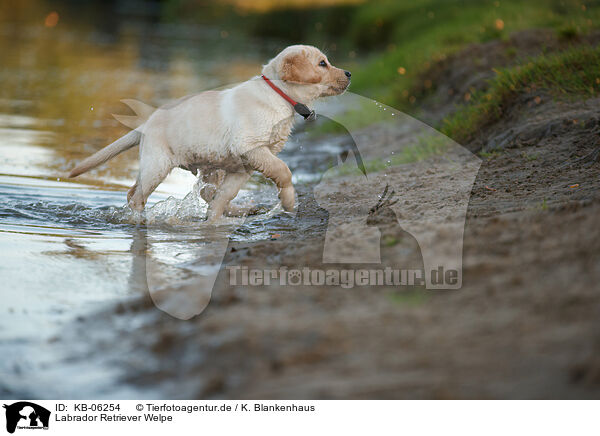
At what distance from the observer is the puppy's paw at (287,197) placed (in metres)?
5.35

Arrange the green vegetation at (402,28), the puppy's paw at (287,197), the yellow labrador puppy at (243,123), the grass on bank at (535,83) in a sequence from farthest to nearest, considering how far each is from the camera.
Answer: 1. the green vegetation at (402,28)
2. the grass on bank at (535,83)
3. the puppy's paw at (287,197)
4. the yellow labrador puppy at (243,123)

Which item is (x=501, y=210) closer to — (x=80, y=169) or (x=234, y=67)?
(x=80, y=169)

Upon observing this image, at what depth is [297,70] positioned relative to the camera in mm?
5191

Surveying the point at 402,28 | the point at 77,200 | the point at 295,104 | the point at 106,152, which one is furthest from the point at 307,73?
the point at 402,28

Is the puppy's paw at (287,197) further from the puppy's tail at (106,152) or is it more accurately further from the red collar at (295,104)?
the puppy's tail at (106,152)

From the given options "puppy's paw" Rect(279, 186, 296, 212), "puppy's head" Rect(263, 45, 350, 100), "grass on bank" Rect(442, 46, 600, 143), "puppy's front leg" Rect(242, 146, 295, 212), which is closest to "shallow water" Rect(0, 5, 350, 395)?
"puppy's paw" Rect(279, 186, 296, 212)

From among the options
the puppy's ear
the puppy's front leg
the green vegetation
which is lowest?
the puppy's front leg

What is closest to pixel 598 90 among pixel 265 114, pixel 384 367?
pixel 265 114

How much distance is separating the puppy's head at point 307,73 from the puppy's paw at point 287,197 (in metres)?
0.72

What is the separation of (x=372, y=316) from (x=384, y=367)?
407 millimetres

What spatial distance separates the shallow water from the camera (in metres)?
3.59
